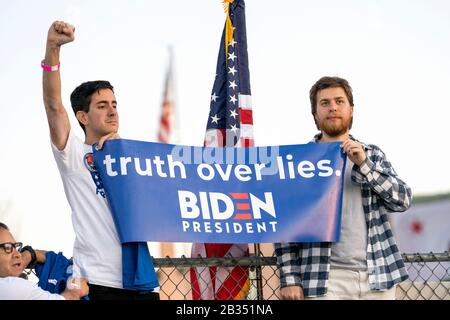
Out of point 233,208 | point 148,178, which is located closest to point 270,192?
point 233,208

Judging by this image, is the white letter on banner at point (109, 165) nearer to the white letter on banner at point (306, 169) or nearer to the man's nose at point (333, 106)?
the white letter on banner at point (306, 169)

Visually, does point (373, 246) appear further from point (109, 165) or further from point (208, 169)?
point (109, 165)

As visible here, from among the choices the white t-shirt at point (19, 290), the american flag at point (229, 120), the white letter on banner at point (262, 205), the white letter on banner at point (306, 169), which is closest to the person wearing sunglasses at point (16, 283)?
the white t-shirt at point (19, 290)

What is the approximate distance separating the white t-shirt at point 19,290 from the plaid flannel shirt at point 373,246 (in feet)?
4.71

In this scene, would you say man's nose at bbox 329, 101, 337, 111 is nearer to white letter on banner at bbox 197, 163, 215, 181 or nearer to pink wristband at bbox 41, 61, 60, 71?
white letter on banner at bbox 197, 163, 215, 181

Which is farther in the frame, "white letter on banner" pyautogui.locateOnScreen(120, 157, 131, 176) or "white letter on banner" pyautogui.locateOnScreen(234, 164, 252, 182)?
"white letter on banner" pyautogui.locateOnScreen(234, 164, 252, 182)

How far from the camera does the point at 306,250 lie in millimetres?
4727

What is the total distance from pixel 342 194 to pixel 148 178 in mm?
1200

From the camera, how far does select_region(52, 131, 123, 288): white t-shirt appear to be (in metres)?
4.34

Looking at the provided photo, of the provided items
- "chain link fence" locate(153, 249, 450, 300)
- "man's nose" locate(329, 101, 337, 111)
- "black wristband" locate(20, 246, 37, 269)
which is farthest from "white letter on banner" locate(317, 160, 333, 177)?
"black wristband" locate(20, 246, 37, 269)

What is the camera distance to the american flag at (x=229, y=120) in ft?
17.8

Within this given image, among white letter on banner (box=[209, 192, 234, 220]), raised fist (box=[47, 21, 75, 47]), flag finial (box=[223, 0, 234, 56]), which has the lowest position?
white letter on banner (box=[209, 192, 234, 220])

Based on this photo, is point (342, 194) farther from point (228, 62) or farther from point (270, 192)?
point (228, 62)

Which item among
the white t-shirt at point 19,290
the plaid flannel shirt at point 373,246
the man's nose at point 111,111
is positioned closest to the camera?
the white t-shirt at point 19,290
